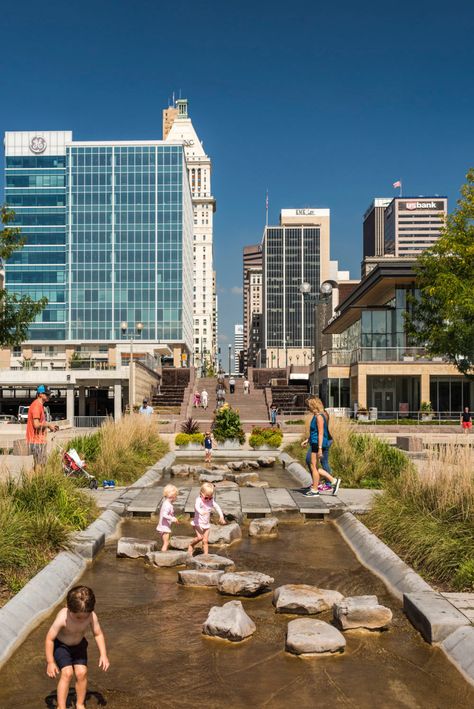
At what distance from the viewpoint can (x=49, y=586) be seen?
6535mm

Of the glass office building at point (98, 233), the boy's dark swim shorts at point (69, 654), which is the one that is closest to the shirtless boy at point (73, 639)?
the boy's dark swim shorts at point (69, 654)

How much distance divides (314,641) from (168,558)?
10.5ft

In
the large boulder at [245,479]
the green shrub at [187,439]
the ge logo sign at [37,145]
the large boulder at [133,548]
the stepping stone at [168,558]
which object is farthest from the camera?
the ge logo sign at [37,145]

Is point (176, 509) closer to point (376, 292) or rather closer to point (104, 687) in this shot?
point (104, 687)

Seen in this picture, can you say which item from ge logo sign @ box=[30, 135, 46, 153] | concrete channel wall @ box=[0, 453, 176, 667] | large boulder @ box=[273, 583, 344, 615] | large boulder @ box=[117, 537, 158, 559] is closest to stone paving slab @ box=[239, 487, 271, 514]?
concrete channel wall @ box=[0, 453, 176, 667]

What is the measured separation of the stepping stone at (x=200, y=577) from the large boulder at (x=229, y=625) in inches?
53.3

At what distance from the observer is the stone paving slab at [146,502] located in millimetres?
11211

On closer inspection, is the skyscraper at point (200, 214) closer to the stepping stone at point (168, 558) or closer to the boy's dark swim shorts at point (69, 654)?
the stepping stone at point (168, 558)

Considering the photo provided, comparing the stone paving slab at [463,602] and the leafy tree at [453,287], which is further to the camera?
the leafy tree at [453,287]

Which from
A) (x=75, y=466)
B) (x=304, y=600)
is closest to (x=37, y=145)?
(x=75, y=466)

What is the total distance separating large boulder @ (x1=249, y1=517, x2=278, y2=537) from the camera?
9781 mm

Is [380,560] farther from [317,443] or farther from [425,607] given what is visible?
[317,443]

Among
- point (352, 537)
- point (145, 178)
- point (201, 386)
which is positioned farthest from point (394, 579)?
point (145, 178)

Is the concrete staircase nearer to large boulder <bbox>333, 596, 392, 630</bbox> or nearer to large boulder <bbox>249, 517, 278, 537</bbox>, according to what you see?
large boulder <bbox>249, 517, 278, 537</bbox>
